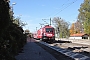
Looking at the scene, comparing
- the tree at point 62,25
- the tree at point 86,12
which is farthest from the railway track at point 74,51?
the tree at point 62,25

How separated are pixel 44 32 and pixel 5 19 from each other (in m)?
46.1

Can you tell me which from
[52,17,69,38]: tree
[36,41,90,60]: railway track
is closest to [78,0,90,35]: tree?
[52,17,69,38]: tree

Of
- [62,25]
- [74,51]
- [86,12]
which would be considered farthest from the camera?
[62,25]

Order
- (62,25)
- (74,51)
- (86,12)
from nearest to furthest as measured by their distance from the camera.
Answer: (74,51)
(86,12)
(62,25)

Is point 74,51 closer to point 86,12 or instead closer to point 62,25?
point 86,12

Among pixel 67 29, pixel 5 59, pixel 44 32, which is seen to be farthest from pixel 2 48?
pixel 67 29

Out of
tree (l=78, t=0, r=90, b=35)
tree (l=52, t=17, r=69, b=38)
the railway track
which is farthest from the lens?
tree (l=52, t=17, r=69, b=38)

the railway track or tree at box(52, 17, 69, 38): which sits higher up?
tree at box(52, 17, 69, 38)

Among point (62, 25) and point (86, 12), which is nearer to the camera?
point (86, 12)

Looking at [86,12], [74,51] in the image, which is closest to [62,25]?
[86,12]

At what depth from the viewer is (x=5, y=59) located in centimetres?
1166

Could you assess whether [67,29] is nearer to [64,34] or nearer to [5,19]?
[64,34]

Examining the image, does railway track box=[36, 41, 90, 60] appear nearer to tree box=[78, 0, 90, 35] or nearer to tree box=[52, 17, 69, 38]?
tree box=[78, 0, 90, 35]

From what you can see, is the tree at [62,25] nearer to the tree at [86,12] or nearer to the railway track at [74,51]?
the tree at [86,12]
